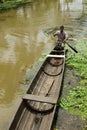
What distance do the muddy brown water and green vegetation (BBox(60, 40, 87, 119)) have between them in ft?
6.74

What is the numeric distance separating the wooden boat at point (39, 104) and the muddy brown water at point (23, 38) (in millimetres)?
942

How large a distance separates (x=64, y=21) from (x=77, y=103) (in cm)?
1572

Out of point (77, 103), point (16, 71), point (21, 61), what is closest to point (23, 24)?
point (21, 61)

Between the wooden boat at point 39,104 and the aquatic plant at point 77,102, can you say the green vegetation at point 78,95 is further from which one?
the wooden boat at point 39,104

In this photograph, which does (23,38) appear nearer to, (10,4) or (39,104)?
(39,104)

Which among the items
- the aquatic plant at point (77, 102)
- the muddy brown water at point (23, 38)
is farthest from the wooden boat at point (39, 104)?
the muddy brown water at point (23, 38)

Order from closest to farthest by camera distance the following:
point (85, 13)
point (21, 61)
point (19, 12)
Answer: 1. point (21, 61)
2. point (85, 13)
3. point (19, 12)

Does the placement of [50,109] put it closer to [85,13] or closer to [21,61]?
[21,61]

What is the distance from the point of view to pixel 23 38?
1877cm

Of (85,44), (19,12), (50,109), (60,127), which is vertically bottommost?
(19,12)

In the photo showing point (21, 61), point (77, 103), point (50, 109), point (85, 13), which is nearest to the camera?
point (50, 109)

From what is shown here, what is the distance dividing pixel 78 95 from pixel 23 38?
10.1 m

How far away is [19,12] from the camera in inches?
1134

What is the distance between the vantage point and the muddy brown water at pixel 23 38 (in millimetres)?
10469
